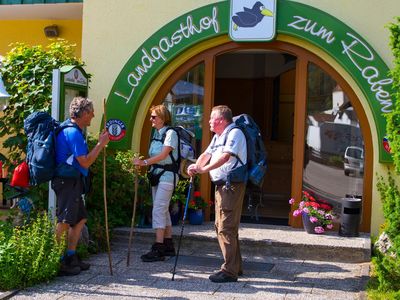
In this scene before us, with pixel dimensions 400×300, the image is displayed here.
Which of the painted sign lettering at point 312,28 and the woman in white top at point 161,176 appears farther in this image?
the painted sign lettering at point 312,28

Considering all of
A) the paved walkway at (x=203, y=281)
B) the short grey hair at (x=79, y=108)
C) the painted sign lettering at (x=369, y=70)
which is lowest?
the paved walkway at (x=203, y=281)

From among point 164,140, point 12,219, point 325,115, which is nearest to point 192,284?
point 164,140

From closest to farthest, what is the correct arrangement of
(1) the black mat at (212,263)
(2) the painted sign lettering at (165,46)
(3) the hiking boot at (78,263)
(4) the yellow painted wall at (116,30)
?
1. (3) the hiking boot at (78,263)
2. (1) the black mat at (212,263)
3. (2) the painted sign lettering at (165,46)
4. (4) the yellow painted wall at (116,30)

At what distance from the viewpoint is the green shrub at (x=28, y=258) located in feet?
17.9

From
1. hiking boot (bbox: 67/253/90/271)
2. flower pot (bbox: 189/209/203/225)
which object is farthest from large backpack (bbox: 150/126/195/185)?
flower pot (bbox: 189/209/203/225)

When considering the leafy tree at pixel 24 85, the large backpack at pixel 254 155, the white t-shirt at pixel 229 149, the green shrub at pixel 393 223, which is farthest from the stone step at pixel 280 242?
the leafy tree at pixel 24 85

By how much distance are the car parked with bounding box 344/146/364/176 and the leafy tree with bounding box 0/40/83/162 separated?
3.85 meters

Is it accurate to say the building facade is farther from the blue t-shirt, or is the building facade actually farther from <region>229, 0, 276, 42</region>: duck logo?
the blue t-shirt

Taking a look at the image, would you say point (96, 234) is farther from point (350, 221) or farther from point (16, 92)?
point (350, 221)

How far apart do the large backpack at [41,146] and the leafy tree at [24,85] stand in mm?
1246

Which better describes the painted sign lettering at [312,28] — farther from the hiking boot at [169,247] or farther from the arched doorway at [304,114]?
the hiking boot at [169,247]

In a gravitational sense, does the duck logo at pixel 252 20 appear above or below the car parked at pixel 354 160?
above

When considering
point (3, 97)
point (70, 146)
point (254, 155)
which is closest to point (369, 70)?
point (254, 155)

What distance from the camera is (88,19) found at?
27.8 ft
